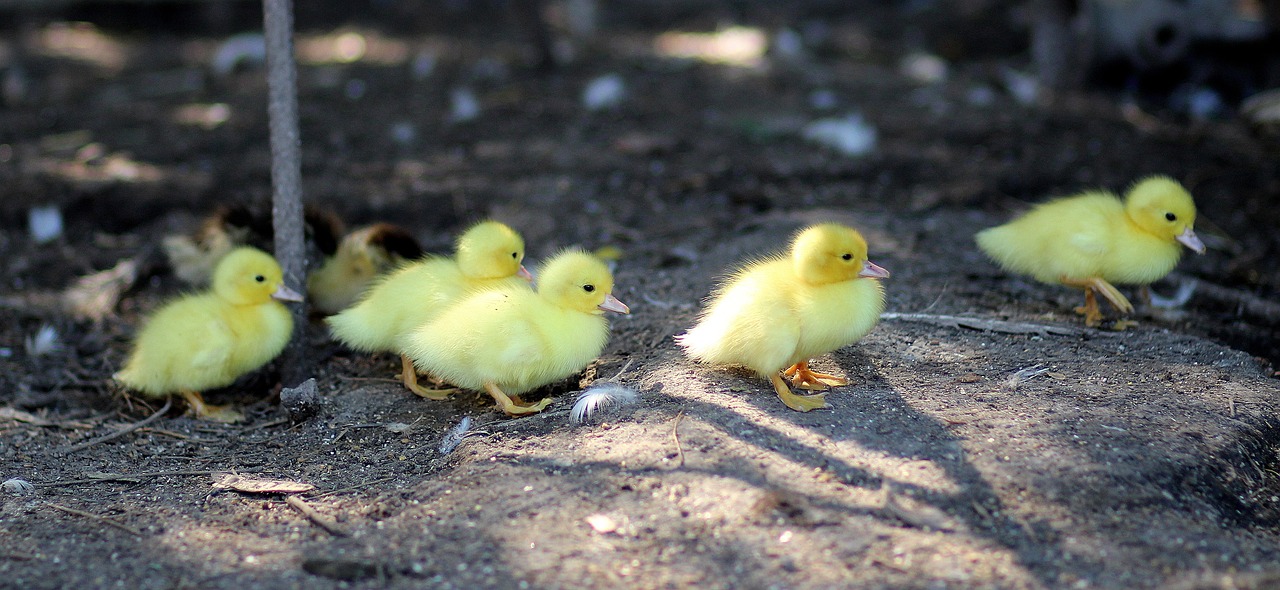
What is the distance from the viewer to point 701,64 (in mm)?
10391

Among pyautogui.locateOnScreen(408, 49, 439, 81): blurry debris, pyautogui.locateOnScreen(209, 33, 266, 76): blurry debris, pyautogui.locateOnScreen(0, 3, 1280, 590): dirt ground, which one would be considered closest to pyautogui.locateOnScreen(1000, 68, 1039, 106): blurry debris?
pyautogui.locateOnScreen(0, 3, 1280, 590): dirt ground

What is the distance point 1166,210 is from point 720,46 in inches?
292

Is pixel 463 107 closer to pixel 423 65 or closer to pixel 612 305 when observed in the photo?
pixel 423 65

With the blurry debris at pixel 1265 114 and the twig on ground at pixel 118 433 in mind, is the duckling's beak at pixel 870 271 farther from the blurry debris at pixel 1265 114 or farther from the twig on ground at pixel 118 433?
the blurry debris at pixel 1265 114

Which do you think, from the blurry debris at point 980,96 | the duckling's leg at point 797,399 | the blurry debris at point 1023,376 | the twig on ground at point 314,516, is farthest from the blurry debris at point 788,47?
the twig on ground at point 314,516

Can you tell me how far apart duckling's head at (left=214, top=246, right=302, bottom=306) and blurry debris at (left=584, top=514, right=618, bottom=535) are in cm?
200

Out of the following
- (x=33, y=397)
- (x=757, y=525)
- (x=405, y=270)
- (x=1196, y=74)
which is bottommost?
(x=33, y=397)

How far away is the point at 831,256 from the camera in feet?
12.6

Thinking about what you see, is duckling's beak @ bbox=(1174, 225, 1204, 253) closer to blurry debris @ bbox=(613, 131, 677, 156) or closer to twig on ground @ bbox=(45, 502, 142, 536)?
blurry debris @ bbox=(613, 131, 677, 156)

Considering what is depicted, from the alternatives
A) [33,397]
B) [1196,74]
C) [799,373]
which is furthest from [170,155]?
[1196,74]

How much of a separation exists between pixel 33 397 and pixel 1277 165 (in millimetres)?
7452

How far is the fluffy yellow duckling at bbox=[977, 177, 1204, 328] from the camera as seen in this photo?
15.1 feet

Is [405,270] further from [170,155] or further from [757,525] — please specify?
[170,155]

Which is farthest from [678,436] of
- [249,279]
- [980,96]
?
[980,96]
